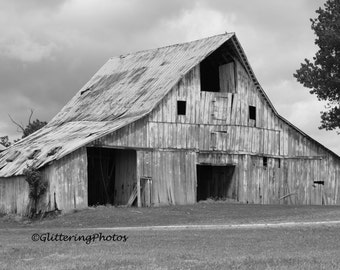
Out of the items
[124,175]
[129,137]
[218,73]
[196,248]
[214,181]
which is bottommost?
[196,248]

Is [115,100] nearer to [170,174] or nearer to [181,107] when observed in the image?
[181,107]

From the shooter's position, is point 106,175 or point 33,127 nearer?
point 106,175

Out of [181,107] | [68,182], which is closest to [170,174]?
[181,107]

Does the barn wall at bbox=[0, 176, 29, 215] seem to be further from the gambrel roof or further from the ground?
the ground

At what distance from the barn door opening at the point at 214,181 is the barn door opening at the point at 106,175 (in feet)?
19.6

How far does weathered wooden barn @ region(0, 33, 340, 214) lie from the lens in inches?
1622

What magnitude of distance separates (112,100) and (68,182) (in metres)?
9.69

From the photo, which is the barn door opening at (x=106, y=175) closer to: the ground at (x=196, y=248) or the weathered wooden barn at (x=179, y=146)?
the weathered wooden barn at (x=179, y=146)

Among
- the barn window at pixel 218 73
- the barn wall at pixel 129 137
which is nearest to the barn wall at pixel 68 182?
the barn wall at pixel 129 137

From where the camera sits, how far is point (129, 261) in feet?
55.9

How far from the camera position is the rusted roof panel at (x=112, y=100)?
138 ft

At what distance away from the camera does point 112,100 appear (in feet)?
156

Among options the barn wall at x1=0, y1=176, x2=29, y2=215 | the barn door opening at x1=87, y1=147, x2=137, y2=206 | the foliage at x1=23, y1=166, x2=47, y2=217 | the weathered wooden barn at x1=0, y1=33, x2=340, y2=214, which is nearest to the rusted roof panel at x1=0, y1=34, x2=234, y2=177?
the weathered wooden barn at x1=0, y1=33, x2=340, y2=214

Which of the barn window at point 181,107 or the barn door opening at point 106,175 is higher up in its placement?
the barn window at point 181,107
